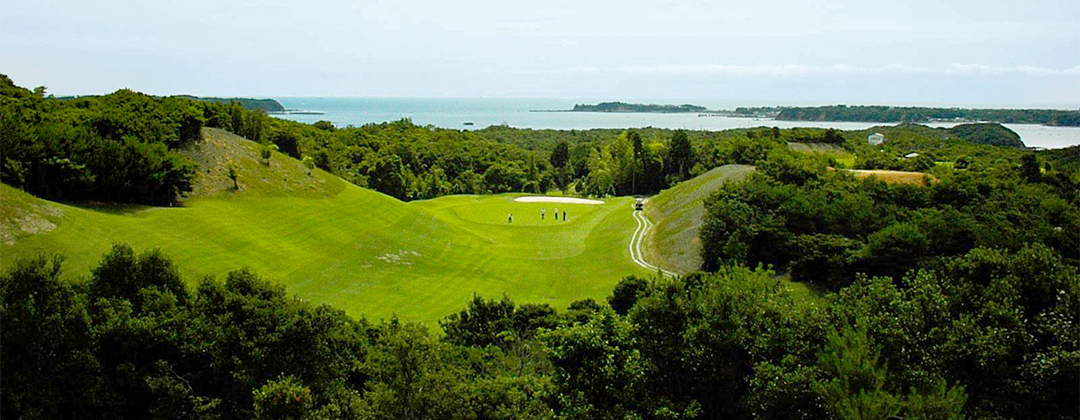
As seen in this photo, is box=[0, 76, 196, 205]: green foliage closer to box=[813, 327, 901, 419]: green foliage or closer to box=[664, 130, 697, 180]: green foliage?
box=[813, 327, 901, 419]: green foliage

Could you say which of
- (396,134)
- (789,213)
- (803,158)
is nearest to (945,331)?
(789,213)

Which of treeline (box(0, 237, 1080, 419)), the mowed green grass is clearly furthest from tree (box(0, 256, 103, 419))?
the mowed green grass

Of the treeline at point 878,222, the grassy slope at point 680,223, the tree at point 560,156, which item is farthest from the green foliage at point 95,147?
the tree at point 560,156

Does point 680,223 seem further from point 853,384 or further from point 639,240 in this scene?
point 853,384

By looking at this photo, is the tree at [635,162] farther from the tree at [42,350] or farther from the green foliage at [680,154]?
the tree at [42,350]

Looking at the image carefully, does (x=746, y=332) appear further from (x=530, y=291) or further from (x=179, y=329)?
(x=530, y=291)

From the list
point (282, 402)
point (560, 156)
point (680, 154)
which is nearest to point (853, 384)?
point (282, 402)
